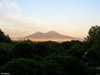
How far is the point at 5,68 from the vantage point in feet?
82.8

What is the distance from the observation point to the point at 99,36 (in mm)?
62156

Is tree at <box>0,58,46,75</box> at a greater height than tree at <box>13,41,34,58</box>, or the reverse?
tree at <box>13,41,34,58</box>

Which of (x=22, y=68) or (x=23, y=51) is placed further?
(x=23, y=51)

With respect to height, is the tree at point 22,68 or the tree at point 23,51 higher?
the tree at point 23,51

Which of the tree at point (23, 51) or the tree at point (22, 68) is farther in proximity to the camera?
the tree at point (23, 51)

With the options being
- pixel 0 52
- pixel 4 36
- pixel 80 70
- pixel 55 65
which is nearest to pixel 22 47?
pixel 0 52

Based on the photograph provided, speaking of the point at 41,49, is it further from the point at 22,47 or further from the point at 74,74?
the point at 74,74

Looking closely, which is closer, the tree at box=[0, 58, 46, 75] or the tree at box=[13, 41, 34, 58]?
the tree at box=[0, 58, 46, 75]

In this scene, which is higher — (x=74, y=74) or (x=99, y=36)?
(x=99, y=36)

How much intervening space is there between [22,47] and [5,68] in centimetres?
3084

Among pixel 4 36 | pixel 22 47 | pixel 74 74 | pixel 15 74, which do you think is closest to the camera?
pixel 15 74

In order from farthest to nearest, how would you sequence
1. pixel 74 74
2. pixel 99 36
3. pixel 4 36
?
pixel 4 36, pixel 99 36, pixel 74 74

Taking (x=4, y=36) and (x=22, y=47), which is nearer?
(x=22, y=47)

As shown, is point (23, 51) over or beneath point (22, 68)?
over
